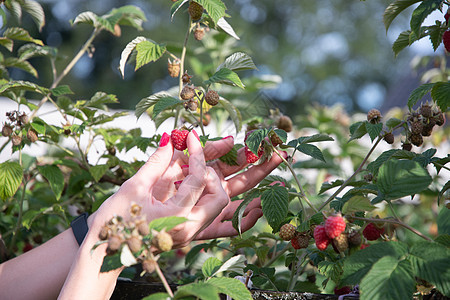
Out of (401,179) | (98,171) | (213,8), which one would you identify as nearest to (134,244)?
(401,179)

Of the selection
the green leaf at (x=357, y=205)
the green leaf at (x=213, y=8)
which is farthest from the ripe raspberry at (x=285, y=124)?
the green leaf at (x=357, y=205)

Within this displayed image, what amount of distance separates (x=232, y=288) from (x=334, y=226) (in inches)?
6.8

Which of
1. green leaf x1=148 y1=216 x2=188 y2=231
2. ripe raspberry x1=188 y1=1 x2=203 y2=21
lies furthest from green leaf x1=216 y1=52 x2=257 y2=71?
green leaf x1=148 y1=216 x2=188 y2=231

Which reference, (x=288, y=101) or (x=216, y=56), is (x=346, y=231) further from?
(x=288, y=101)

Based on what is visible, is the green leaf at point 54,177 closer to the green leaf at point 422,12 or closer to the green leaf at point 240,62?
the green leaf at point 240,62

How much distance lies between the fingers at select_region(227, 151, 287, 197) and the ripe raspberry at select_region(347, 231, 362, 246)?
0.77ft

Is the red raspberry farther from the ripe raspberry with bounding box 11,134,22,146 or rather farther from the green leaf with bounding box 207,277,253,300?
the ripe raspberry with bounding box 11,134,22,146

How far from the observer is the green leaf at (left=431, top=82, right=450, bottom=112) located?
0.74 metres

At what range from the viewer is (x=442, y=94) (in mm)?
749

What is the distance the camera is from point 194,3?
0.87m

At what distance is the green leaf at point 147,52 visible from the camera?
0.92 meters

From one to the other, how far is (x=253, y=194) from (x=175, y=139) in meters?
0.17

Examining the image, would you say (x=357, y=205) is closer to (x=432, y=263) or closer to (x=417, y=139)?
(x=432, y=263)

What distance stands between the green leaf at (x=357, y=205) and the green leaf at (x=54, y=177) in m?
0.69
